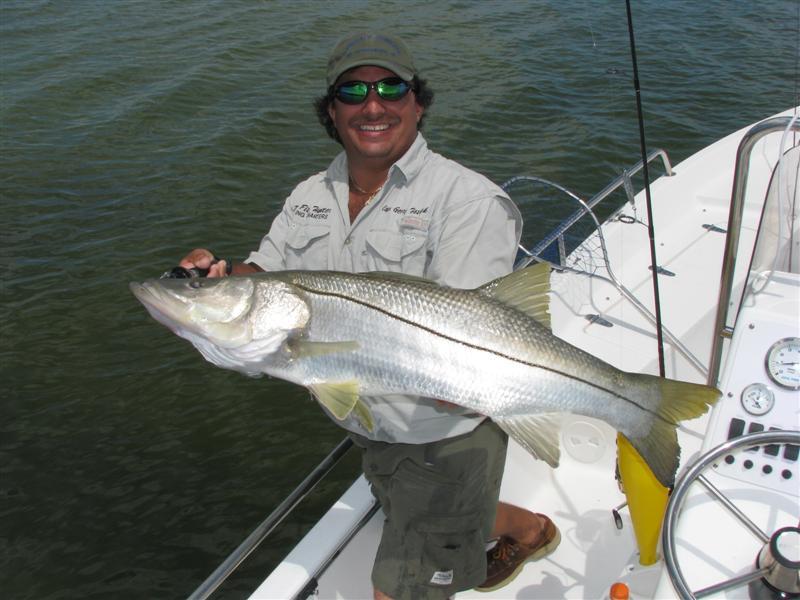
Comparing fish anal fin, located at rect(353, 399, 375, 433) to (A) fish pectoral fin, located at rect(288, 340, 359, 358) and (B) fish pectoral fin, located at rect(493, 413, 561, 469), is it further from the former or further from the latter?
(B) fish pectoral fin, located at rect(493, 413, 561, 469)

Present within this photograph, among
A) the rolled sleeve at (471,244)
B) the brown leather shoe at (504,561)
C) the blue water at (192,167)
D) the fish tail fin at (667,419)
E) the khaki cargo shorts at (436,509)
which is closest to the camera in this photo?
the fish tail fin at (667,419)

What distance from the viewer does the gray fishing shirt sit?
2754 mm

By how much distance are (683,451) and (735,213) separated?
1640 mm

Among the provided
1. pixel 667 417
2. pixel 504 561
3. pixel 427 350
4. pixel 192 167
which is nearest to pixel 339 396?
pixel 427 350

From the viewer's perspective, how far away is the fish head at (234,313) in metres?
2.60

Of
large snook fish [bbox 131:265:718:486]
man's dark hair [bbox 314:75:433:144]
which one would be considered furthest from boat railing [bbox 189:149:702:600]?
man's dark hair [bbox 314:75:433:144]

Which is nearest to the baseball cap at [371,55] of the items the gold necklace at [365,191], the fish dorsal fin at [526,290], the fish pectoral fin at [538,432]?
the gold necklace at [365,191]

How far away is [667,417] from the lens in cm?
254

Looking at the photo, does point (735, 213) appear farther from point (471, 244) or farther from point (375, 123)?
point (375, 123)

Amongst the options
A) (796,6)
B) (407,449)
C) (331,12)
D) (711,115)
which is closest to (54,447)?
(407,449)

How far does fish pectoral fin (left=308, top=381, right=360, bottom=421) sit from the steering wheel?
1.10m

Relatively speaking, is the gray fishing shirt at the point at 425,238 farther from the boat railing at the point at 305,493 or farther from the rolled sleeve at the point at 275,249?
the boat railing at the point at 305,493

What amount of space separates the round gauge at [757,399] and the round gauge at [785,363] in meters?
0.06

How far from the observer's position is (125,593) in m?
5.16
